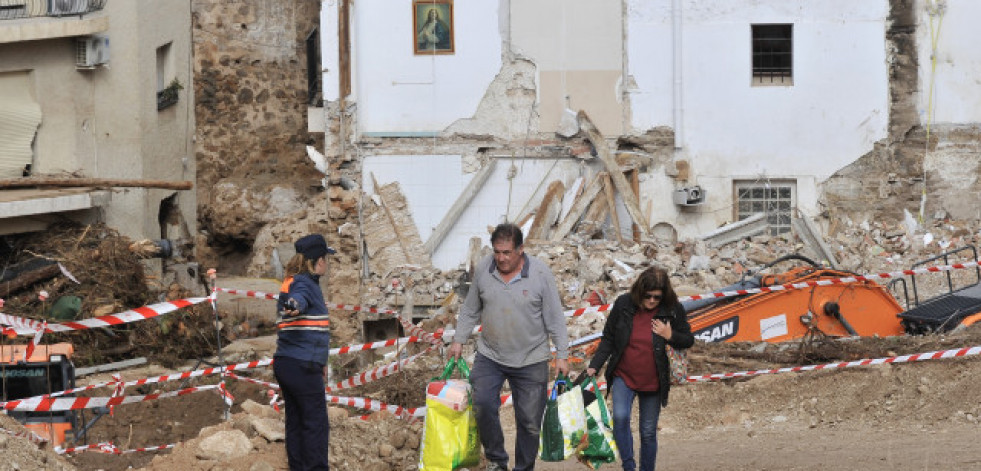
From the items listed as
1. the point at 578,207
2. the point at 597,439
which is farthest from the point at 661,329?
A: the point at 578,207

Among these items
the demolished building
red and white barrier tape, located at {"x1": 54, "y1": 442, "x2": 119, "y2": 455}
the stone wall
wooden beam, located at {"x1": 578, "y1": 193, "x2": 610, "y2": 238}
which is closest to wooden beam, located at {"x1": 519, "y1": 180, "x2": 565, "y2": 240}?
the demolished building

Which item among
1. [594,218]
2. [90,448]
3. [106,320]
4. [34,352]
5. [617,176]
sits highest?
[617,176]

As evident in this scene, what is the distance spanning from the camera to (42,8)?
78.2 feet

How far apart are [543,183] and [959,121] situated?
6321 millimetres

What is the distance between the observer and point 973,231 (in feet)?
67.9

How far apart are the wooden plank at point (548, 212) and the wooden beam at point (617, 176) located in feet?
2.54

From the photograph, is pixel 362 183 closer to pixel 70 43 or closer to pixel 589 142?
pixel 589 142

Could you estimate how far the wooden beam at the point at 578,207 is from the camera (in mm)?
20516

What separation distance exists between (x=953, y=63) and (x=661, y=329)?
13250mm

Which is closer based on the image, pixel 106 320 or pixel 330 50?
pixel 106 320

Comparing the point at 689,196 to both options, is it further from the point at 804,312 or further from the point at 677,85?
the point at 804,312

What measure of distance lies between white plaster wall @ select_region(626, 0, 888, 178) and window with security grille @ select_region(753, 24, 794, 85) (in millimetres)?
130

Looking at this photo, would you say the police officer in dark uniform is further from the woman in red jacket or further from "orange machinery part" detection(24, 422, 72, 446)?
"orange machinery part" detection(24, 422, 72, 446)

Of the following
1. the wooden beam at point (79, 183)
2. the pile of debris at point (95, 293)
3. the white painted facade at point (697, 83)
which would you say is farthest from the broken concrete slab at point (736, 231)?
the wooden beam at point (79, 183)
